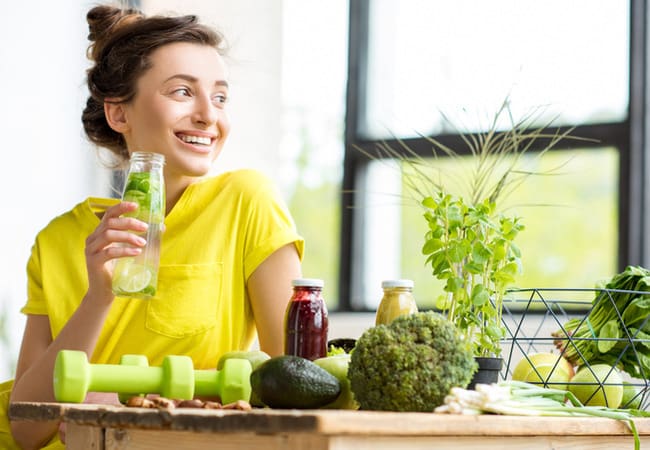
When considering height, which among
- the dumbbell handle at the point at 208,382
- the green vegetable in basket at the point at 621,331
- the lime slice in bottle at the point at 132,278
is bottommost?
the dumbbell handle at the point at 208,382

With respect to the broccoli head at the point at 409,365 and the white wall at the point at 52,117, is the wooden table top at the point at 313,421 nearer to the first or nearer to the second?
the broccoli head at the point at 409,365

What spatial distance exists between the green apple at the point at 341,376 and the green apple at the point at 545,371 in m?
0.37

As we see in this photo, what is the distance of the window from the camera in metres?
3.48

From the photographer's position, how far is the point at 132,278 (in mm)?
1315

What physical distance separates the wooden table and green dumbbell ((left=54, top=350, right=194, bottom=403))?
24 mm

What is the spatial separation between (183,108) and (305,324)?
0.63m

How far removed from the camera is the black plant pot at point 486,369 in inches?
48.8

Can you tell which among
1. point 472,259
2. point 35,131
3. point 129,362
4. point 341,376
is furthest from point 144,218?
point 35,131

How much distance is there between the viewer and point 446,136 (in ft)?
12.7

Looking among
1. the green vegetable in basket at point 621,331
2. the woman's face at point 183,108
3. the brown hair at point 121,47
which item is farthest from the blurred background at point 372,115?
the green vegetable in basket at point 621,331

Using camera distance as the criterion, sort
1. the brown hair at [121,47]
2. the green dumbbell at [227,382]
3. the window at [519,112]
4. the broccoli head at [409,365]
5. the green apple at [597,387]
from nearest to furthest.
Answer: the broccoli head at [409,365] → the green dumbbell at [227,382] → the green apple at [597,387] → the brown hair at [121,47] → the window at [519,112]

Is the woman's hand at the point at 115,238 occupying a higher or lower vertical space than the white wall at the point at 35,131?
lower

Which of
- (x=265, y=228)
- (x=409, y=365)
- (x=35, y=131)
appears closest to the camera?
(x=409, y=365)

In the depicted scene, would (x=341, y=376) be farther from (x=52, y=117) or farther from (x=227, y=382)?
(x=52, y=117)
